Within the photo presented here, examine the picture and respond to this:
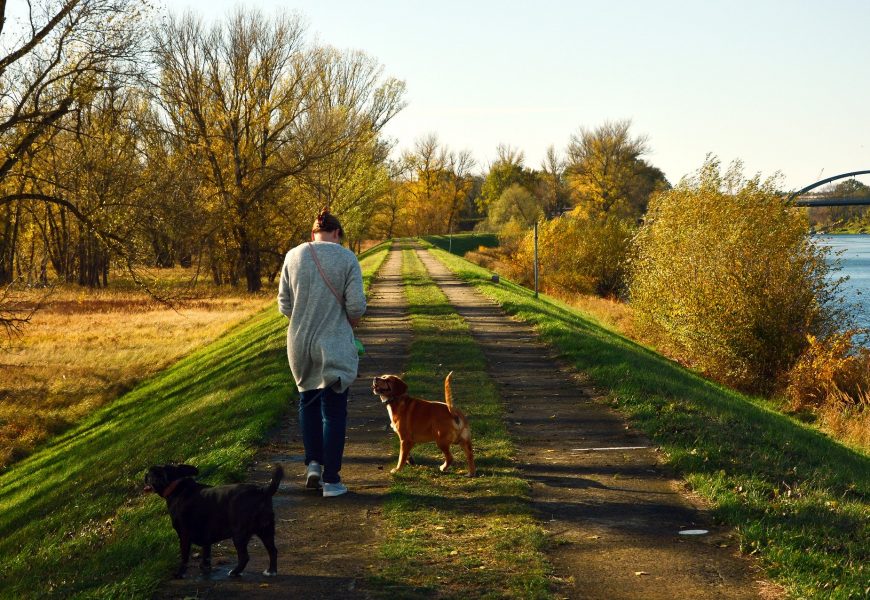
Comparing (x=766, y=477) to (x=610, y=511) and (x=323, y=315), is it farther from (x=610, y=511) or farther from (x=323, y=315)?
(x=323, y=315)

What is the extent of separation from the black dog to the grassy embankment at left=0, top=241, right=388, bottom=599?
0.36 meters

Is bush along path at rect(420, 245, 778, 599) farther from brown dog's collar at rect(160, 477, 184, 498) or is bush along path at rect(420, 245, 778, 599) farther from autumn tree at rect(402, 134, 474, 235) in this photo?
autumn tree at rect(402, 134, 474, 235)

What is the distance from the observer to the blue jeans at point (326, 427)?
21.0 ft

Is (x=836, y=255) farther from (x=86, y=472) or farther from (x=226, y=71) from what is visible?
(x=226, y=71)

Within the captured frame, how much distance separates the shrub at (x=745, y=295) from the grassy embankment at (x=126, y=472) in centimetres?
1045

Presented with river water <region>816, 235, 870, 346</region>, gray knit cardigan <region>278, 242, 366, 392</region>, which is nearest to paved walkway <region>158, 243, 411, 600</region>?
gray knit cardigan <region>278, 242, 366, 392</region>

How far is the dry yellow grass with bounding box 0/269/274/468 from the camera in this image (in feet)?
55.3

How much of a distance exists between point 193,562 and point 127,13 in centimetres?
1524

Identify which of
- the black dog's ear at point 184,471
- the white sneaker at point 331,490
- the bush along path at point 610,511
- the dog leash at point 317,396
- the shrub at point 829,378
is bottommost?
the shrub at point 829,378

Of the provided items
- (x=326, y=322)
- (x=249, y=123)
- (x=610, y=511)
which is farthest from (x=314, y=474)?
(x=249, y=123)

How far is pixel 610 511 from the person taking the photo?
6.27m

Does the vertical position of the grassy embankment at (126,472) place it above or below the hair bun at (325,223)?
below

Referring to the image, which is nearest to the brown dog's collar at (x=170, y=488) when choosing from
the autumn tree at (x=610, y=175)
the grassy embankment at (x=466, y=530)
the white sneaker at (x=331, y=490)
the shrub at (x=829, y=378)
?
the grassy embankment at (x=466, y=530)

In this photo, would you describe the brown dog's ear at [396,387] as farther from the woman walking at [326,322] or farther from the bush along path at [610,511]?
the bush along path at [610,511]
